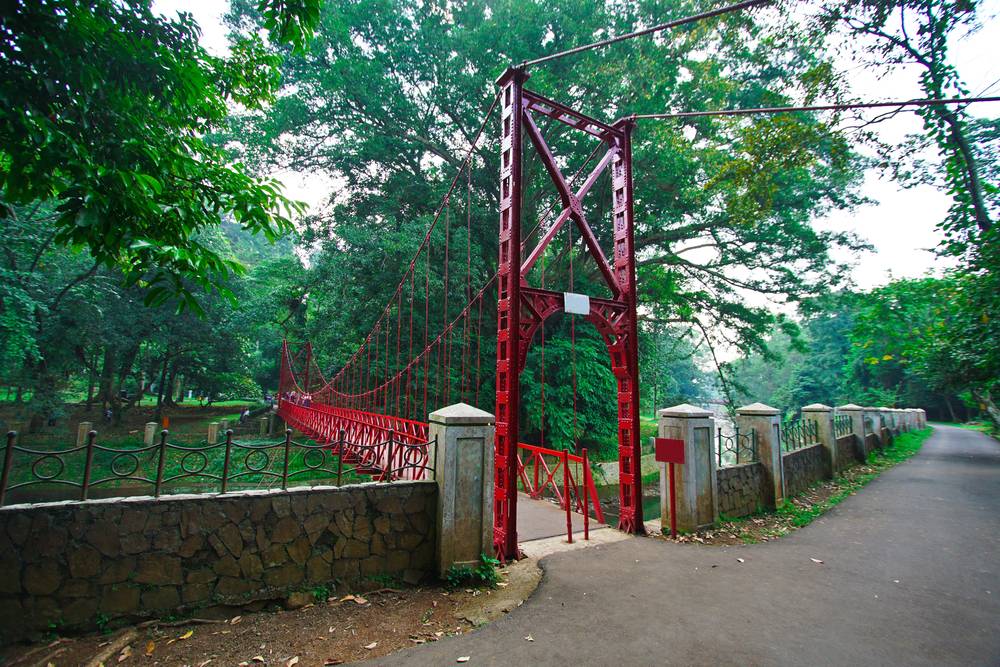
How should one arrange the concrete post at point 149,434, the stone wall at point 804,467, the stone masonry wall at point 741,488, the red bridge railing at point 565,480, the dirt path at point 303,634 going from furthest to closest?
the concrete post at point 149,434
the stone wall at point 804,467
the stone masonry wall at point 741,488
the red bridge railing at point 565,480
the dirt path at point 303,634

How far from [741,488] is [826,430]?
3.84 meters

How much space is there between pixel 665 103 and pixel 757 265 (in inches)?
194

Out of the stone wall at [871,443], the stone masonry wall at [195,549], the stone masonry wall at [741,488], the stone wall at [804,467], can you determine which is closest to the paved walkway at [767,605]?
the stone masonry wall at [741,488]

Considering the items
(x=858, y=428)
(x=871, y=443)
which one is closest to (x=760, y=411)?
(x=858, y=428)

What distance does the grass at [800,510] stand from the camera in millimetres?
4965

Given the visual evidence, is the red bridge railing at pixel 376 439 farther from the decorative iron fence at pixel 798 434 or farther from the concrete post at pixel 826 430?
the concrete post at pixel 826 430

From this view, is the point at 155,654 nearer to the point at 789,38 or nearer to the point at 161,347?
the point at 789,38

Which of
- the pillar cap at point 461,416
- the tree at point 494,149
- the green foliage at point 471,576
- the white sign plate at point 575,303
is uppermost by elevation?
the tree at point 494,149

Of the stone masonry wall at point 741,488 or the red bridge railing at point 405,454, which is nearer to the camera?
the red bridge railing at point 405,454

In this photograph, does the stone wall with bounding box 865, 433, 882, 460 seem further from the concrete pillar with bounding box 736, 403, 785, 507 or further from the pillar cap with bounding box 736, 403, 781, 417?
the pillar cap with bounding box 736, 403, 781, 417

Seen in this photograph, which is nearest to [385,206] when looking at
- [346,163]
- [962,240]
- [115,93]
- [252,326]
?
[346,163]

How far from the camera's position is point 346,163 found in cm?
1460

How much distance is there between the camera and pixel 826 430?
26.6 feet

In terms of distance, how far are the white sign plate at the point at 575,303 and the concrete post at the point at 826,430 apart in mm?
5812
